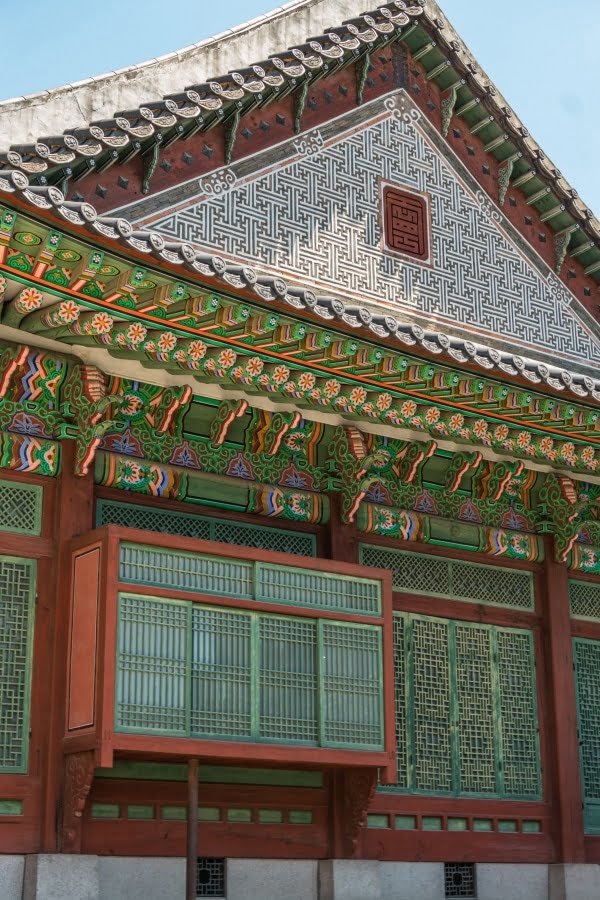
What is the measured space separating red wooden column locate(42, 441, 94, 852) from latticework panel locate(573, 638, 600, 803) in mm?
5583

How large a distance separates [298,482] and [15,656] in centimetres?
317

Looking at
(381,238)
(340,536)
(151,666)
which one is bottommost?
(151,666)

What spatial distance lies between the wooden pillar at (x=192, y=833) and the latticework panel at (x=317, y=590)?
1.45 m

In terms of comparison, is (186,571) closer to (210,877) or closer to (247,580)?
(247,580)

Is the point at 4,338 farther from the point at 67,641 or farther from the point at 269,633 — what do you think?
the point at 269,633

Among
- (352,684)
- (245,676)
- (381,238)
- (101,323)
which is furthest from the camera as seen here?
(381,238)

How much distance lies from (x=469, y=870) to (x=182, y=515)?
13.9 ft

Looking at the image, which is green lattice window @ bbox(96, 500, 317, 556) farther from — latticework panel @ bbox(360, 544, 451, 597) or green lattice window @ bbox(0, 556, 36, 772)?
green lattice window @ bbox(0, 556, 36, 772)

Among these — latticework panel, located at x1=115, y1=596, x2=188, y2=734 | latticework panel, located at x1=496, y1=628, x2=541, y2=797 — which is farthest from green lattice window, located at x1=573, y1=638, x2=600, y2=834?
latticework panel, located at x1=115, y1=596, x2=188, y2=734

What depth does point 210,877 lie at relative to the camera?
10.9 m

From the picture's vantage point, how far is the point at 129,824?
10516mm

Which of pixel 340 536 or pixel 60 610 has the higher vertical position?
pixel 340 536

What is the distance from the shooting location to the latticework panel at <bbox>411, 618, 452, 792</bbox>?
12391 millimetres

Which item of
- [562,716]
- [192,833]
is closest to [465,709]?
[562,716]
